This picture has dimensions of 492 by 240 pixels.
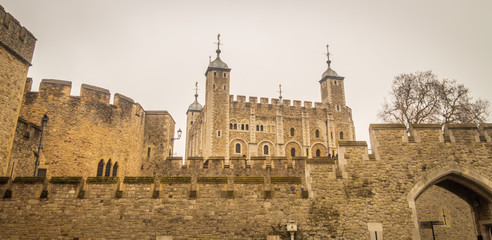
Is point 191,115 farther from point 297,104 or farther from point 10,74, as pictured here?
point 10,74

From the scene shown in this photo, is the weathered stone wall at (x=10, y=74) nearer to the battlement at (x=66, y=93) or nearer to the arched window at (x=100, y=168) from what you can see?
the battlement at (x=66, y=93)

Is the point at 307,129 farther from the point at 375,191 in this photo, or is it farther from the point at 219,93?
the point at 375,191

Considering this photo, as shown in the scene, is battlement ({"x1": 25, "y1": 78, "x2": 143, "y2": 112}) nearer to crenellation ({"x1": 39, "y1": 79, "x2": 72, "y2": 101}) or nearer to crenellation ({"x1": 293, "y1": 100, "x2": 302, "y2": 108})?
crenellation ({"x1": 39, "y1": 79, "x2": 72, "y2": 101})

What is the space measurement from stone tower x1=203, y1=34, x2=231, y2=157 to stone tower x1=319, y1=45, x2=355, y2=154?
15.0 meters


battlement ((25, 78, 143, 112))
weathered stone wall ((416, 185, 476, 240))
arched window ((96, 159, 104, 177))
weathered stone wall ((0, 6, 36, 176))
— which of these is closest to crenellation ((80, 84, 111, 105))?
battlement ((25, 78, 143, 112))

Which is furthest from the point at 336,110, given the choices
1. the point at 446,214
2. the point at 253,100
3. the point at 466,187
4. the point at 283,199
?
the point at 283,199

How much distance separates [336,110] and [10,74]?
43.2 m

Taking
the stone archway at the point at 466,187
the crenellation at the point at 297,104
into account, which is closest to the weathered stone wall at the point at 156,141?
the stone archway at the point at 466,187

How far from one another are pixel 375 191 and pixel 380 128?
2.02m

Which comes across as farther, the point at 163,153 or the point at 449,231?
the point at 163,153

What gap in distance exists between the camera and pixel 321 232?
10531mm

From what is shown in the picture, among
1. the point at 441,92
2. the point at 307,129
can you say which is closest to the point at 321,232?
the point at 441,92

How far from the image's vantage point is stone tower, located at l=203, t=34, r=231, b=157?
140 feet

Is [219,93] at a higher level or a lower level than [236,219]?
higher
